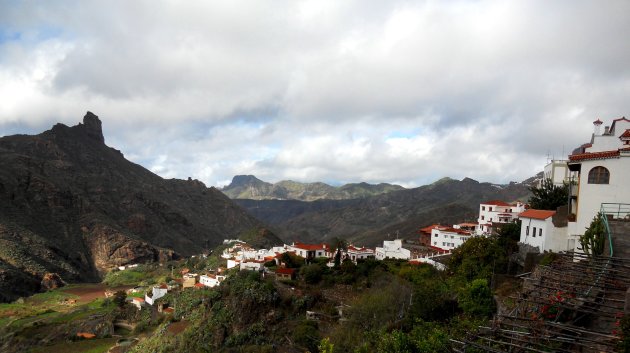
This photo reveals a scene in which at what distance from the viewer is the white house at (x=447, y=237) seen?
53.0 m

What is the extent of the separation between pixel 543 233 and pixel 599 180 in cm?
497

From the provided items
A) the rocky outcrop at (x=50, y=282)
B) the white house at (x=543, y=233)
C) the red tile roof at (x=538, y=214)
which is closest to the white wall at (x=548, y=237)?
the white house at (x=543, y=233)

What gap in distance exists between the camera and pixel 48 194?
126375 millimetres

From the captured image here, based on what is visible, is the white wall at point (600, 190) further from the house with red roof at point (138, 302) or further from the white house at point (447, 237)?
the house with red roof at point (138, 302)

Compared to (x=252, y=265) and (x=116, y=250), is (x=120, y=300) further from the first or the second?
(x=116, y=250)

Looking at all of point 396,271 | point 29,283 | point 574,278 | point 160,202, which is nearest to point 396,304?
point 396,271

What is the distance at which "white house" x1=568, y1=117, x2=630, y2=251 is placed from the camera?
19359 millimetres

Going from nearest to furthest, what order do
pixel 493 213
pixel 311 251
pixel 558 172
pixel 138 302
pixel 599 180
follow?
pixel 599 180
pixel 558 172
pixel 493 213
pixel 311 251
pixel 138 302

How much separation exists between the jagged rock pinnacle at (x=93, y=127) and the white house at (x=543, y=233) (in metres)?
189

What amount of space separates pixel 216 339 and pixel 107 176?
139356mm

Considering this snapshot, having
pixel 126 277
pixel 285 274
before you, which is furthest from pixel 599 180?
pixel 126 277

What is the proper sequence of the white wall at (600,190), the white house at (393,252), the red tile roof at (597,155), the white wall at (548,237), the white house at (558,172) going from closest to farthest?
the white wall at (600,190) < the red tile roof at (597,155) < the white wall at (548,237) < the white house at (558,172) < the white house at (393,252)

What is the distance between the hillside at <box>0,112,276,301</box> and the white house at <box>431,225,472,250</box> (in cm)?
7832

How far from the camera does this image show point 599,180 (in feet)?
66.2
